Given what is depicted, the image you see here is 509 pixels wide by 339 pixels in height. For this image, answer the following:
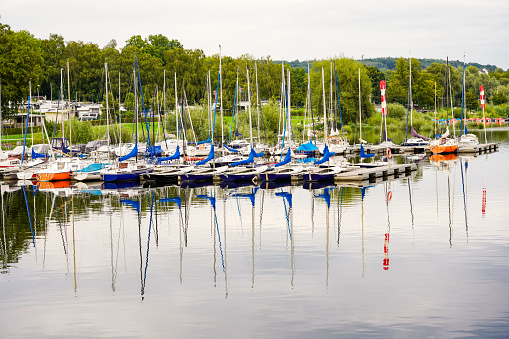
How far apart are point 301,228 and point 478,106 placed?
149 m

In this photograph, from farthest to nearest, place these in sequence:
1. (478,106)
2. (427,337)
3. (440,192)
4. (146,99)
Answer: (478,106), (146,99), (440,192), (427,337)

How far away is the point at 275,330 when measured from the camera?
17.7m

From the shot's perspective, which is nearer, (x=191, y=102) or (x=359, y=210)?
(x=359, y=210)

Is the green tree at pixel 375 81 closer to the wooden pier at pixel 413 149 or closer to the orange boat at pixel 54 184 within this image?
the wooden pier at pixel 413 149

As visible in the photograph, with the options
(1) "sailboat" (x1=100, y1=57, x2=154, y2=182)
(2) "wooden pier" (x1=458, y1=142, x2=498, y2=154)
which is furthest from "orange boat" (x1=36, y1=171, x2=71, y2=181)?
(2) "wooden pier" (x1=458, y1=142, x2=498, y2=154)

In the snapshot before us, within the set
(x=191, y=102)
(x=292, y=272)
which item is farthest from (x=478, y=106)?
(x=292, y=272)

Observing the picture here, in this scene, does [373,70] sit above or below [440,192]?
above

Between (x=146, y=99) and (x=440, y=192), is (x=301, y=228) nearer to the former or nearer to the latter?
(x=440, y=192)

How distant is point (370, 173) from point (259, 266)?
28457mm

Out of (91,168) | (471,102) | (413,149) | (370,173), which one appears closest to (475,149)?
(413,149)

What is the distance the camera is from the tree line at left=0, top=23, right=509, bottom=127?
86188 mm

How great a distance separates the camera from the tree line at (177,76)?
86.2 m

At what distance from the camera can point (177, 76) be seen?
132000 millimetres

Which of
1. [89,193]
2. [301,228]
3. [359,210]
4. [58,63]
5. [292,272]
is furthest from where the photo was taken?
[58,63]
